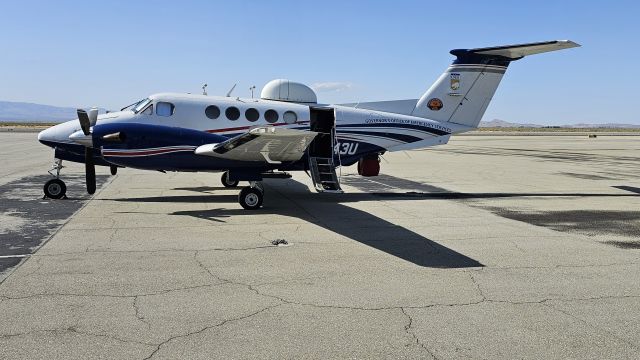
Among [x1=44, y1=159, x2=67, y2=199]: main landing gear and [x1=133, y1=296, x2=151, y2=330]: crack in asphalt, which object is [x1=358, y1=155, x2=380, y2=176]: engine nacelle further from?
[x1=133, y1=296, x2=151, y2=330]: crack in asphalt

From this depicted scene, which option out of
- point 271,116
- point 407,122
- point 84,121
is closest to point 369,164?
point 407,122

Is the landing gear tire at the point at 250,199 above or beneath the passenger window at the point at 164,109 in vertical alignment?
beneath

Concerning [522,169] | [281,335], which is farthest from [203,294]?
[522,169]

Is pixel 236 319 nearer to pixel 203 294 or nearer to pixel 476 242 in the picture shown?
pixel 203 294

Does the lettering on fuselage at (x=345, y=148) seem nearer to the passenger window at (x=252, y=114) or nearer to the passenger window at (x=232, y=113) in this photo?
the passenger window at (x=252, y=114)

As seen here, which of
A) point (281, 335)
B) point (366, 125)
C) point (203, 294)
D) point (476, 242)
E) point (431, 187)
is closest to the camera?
point (281, 335)

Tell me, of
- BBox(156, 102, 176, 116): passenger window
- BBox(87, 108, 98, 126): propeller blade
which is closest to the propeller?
BBox(87, 108, 98, 126): propeller blade

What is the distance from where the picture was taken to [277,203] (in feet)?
43.3

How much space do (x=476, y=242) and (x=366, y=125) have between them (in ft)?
24.5

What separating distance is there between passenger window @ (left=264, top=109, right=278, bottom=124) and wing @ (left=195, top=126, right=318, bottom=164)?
181cm

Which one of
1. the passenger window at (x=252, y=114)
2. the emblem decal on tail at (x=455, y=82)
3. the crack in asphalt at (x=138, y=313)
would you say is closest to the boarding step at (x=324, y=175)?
the passenger window at (x=252, y=114)

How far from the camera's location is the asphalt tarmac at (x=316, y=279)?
179 inches

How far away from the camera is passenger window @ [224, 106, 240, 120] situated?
14195 millimetres

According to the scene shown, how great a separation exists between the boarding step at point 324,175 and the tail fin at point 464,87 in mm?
4677
